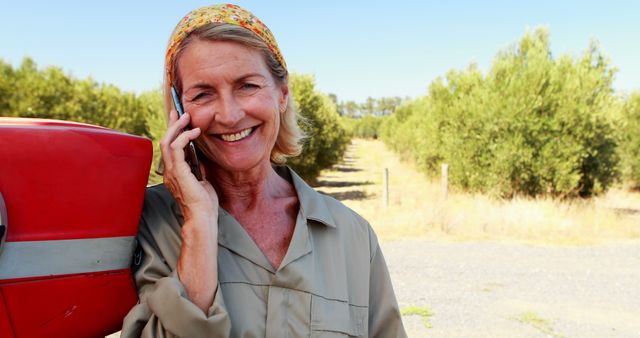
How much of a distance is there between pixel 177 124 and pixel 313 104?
16311 mm

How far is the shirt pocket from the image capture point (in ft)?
4.34

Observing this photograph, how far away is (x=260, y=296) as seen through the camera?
131 centimetres

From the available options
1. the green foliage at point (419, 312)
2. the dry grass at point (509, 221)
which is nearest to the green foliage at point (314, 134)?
the dry grass at point (509, 221)

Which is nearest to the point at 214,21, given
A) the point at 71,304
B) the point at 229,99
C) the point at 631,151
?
the point at 229,99

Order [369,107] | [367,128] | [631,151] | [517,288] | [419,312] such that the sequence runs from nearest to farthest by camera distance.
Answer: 1. [419,312]
2. [517,288]
3. [631,151]
4. [367,128]
5. [369,107]

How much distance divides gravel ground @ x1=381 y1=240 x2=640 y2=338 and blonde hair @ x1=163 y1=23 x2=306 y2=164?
3.98 m

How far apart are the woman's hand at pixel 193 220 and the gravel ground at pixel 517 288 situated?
14.4 ft

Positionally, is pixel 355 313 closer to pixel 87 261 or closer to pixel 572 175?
pixel 87 261

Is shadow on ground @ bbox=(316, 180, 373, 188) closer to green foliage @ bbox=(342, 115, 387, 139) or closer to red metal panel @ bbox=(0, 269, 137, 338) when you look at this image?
red metal panel @ bbox=(0, 269, 137, 338)

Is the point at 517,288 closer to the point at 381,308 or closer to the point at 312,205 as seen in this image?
the point at 381,308

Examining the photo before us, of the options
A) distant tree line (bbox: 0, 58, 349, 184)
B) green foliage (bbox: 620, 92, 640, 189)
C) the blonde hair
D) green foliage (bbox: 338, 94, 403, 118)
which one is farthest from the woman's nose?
green foliage (bbox: 338, 94, 403, 118)

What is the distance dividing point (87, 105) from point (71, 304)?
1792 cm

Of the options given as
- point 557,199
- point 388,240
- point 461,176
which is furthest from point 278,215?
point 461,176

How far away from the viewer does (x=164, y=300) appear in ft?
3.74
